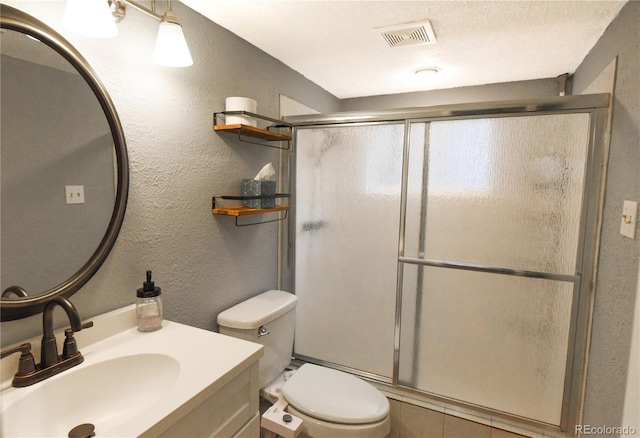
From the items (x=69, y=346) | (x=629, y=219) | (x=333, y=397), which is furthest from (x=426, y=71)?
(x=69, y=346)

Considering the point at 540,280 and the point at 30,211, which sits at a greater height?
the point at 30,211

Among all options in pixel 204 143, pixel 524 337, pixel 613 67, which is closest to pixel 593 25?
pixel 613 67

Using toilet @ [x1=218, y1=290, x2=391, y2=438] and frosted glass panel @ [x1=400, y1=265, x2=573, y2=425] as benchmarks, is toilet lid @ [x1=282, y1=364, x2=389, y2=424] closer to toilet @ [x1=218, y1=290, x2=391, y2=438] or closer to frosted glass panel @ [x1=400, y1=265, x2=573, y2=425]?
toilet @ [x1=218, y1=290, x2=391, y2=438]

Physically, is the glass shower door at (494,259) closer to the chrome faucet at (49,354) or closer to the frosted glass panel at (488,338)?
the frosted glass panel at (488,338)

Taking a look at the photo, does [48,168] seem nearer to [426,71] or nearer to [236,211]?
[236,211]

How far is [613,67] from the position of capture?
52.7 inches

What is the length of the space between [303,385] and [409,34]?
1.70 metres

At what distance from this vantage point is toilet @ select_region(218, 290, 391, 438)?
53.2 inches

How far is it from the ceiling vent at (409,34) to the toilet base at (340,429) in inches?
66.9

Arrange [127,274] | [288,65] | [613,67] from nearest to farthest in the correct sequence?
[127,274] < [613,67] < [288,65]

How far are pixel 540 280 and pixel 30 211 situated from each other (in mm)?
1959

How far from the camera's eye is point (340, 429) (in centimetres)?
133

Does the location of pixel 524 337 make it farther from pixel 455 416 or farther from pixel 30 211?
pixel 30 211

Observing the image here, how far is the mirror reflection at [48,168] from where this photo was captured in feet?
2.77
